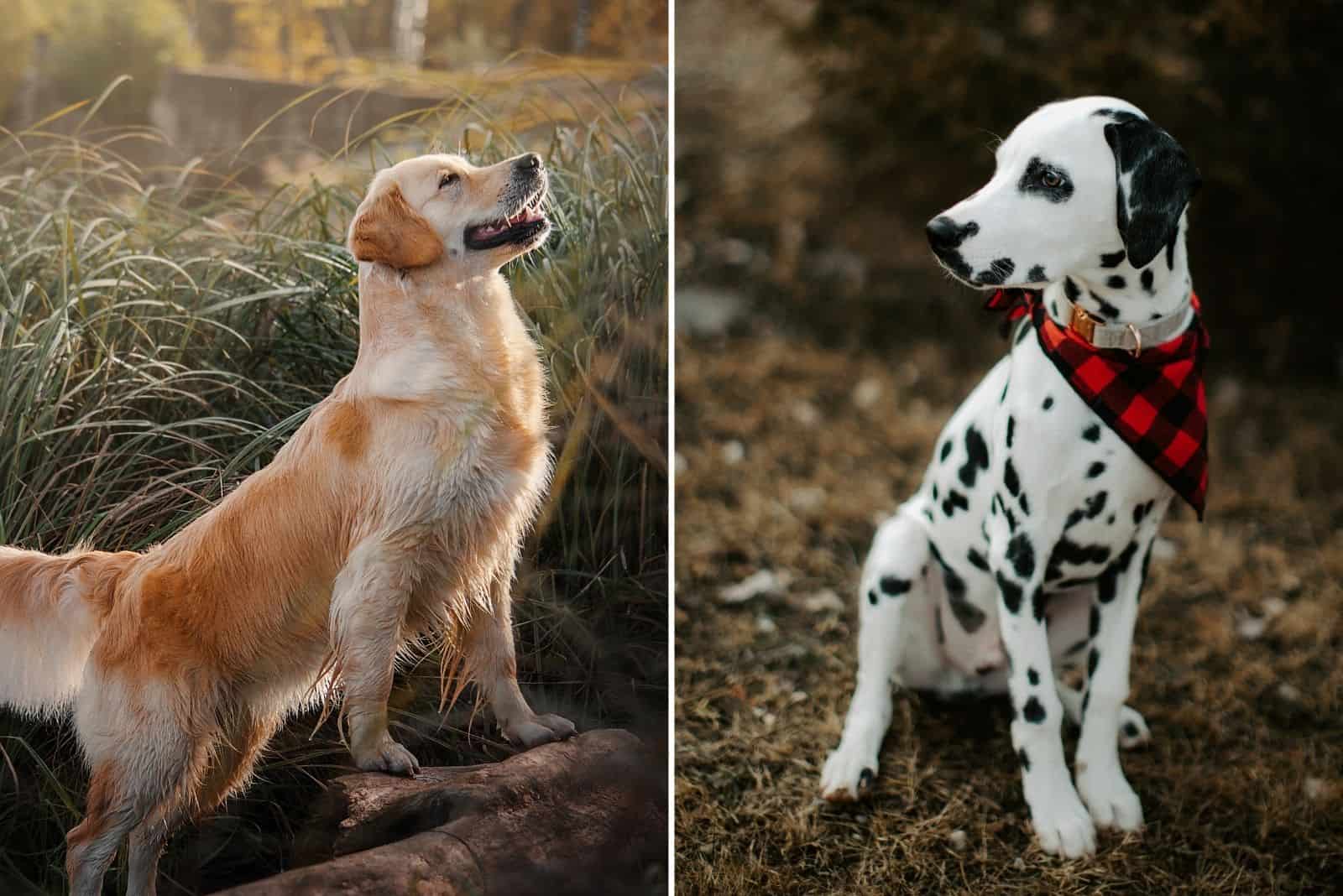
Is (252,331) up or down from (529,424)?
up

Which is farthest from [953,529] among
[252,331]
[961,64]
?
[961,64]

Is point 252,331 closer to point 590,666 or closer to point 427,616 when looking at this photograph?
point 427,616

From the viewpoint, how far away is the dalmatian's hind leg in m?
3.17

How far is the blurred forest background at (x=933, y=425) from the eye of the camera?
3160 mm

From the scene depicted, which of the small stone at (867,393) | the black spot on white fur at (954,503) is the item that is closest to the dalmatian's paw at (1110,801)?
the black spot on white fur at (954,503)

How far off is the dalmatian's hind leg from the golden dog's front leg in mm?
1253

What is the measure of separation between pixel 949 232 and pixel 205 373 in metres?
1.62

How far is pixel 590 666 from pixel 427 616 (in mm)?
424

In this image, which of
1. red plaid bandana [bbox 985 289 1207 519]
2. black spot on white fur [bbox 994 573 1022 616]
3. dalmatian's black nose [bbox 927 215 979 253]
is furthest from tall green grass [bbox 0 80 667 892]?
red plaid bandana [bbox 985 289 1207 519]

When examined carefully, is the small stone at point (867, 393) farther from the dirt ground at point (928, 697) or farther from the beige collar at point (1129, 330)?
the beige collar at point (1129, 330)

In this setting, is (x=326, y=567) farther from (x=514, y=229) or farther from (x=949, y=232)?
(x=949, y=232)

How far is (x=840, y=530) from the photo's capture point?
4.68m

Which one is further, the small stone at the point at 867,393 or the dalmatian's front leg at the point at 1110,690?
the small stone at the point at 867,393

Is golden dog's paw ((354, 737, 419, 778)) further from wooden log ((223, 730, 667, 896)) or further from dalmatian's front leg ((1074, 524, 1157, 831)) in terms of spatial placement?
dalmatian's front leg ((1074, 524, 1157, 831))
